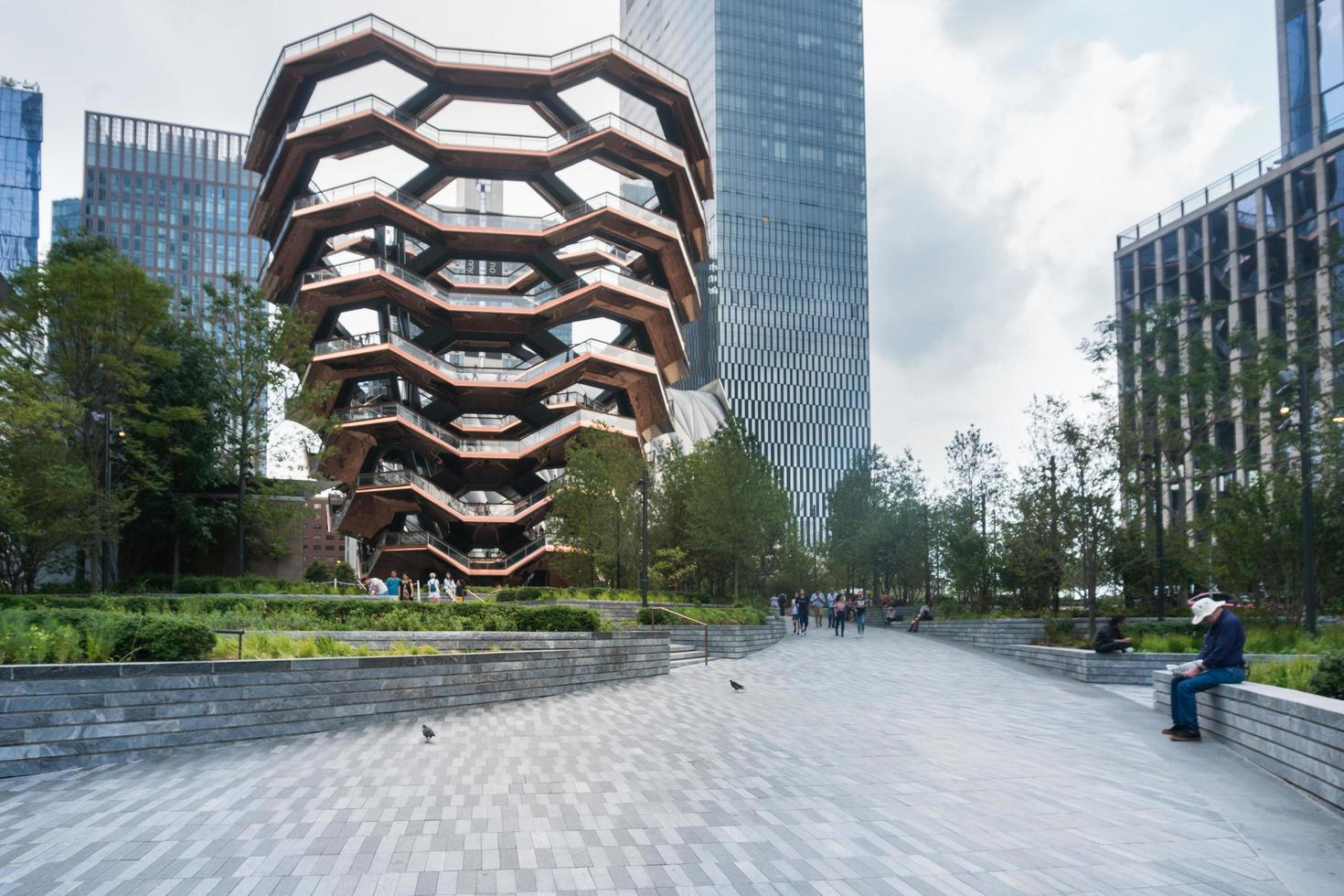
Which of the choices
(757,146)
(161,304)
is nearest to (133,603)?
(161,304)

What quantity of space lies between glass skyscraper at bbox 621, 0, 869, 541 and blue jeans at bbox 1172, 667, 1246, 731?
121 meters

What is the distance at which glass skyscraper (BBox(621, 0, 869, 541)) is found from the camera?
440 feet

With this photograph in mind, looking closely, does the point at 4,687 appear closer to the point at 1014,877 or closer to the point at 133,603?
the point at 1014,877

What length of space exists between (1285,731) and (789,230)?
13398 centimetres

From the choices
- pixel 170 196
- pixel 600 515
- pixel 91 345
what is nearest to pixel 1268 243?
pixel 600 515

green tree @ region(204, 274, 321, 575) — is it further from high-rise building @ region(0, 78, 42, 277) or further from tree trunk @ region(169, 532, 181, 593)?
high-rise building @ region(0, 78, 42, 277)

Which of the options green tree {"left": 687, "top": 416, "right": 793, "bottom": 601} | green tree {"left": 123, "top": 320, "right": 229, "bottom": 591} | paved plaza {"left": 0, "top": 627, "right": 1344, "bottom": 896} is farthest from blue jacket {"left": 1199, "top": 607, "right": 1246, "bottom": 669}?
green tree {"left": 123, "top": 320, "right": 229, "bottom": 591}

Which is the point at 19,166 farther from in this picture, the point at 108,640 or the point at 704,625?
the point at 108,640

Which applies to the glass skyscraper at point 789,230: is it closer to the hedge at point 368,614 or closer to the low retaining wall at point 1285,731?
the hedge at point 368,614

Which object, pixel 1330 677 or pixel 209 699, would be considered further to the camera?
pixel 209 699

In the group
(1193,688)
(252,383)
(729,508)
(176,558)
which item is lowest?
(1193,688)

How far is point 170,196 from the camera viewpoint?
130 meters

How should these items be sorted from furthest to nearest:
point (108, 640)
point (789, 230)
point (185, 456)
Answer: point (789, 230) → point (185, 456) → point (108, 640)

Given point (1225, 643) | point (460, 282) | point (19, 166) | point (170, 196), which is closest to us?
point (1225, 643)
